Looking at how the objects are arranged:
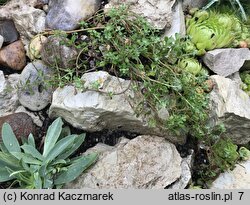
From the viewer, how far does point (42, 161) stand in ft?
8.13

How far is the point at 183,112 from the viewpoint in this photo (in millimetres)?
2656

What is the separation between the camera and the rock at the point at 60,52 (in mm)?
2699

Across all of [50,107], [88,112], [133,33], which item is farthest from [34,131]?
[133,33]

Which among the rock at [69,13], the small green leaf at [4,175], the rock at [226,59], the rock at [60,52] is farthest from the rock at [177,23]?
the small green leaf at [4,175]

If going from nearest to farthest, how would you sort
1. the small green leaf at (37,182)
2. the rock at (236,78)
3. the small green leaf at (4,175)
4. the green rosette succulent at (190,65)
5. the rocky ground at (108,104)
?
the small green leaf at (37,182)
the small green leaf at (4,175)
the rocky ground at (108,104)
the green rosette succulent at (190,65)
the rock at (236,78)

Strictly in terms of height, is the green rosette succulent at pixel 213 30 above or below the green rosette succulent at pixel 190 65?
above

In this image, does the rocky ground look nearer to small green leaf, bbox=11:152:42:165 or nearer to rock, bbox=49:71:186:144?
rock, bbox=49:71:186:144

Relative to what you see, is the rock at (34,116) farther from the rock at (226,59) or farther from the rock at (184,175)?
the rock at (226,59)

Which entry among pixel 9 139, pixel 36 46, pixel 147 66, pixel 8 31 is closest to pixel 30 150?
pixel 9 139

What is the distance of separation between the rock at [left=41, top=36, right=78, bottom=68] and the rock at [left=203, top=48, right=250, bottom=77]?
2.88ft

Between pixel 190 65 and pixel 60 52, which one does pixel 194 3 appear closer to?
pixel 190 65

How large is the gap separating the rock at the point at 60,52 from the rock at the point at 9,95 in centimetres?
33

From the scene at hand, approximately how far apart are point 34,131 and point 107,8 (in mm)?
913

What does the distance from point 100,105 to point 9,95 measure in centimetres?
69
